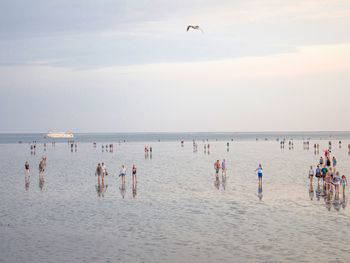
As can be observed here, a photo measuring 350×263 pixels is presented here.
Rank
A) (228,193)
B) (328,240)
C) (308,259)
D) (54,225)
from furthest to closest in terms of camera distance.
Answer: (228,193) < (54,225) < (328,240) < (308,259)

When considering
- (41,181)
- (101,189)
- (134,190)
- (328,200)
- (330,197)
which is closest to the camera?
(328,200)

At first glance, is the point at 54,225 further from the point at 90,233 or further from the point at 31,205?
the point at 31,205

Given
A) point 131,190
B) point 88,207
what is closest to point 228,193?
point 131,190

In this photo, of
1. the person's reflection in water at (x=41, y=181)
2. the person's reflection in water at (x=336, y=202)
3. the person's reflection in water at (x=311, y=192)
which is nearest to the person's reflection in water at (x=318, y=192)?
the person's reflection in water at (x=311, y=192)

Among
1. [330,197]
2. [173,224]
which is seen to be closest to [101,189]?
[173,224]

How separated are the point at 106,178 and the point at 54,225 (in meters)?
25.7

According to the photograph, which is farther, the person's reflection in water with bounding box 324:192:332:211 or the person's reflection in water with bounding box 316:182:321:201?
the person's reflection in water with bounding box 316:182:321:201

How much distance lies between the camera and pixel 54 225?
1060 inches

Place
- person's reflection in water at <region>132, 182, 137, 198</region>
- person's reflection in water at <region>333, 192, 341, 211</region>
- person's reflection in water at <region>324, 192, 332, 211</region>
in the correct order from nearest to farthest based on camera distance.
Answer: person's reflection in water at <region>333, 192, 341, 211</region> < person's reflection in water at <region>324, 192, 332, 211</region> < person's reflection in water at <region>132, 182, 137, 198</region>

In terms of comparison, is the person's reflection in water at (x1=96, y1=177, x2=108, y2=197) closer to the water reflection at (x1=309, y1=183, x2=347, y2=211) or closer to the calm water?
the calm water

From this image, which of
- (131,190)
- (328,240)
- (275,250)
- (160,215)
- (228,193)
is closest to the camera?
(275,250)

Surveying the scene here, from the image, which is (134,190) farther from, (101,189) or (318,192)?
(318,192)

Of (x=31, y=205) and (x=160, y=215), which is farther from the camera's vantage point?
(x=31, y=205)

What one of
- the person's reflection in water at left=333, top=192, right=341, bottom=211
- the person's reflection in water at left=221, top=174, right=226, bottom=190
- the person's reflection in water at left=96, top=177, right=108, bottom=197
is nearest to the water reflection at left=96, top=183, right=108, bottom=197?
the person's reflection in water at left=96, top=177, right=108, bottom=197
